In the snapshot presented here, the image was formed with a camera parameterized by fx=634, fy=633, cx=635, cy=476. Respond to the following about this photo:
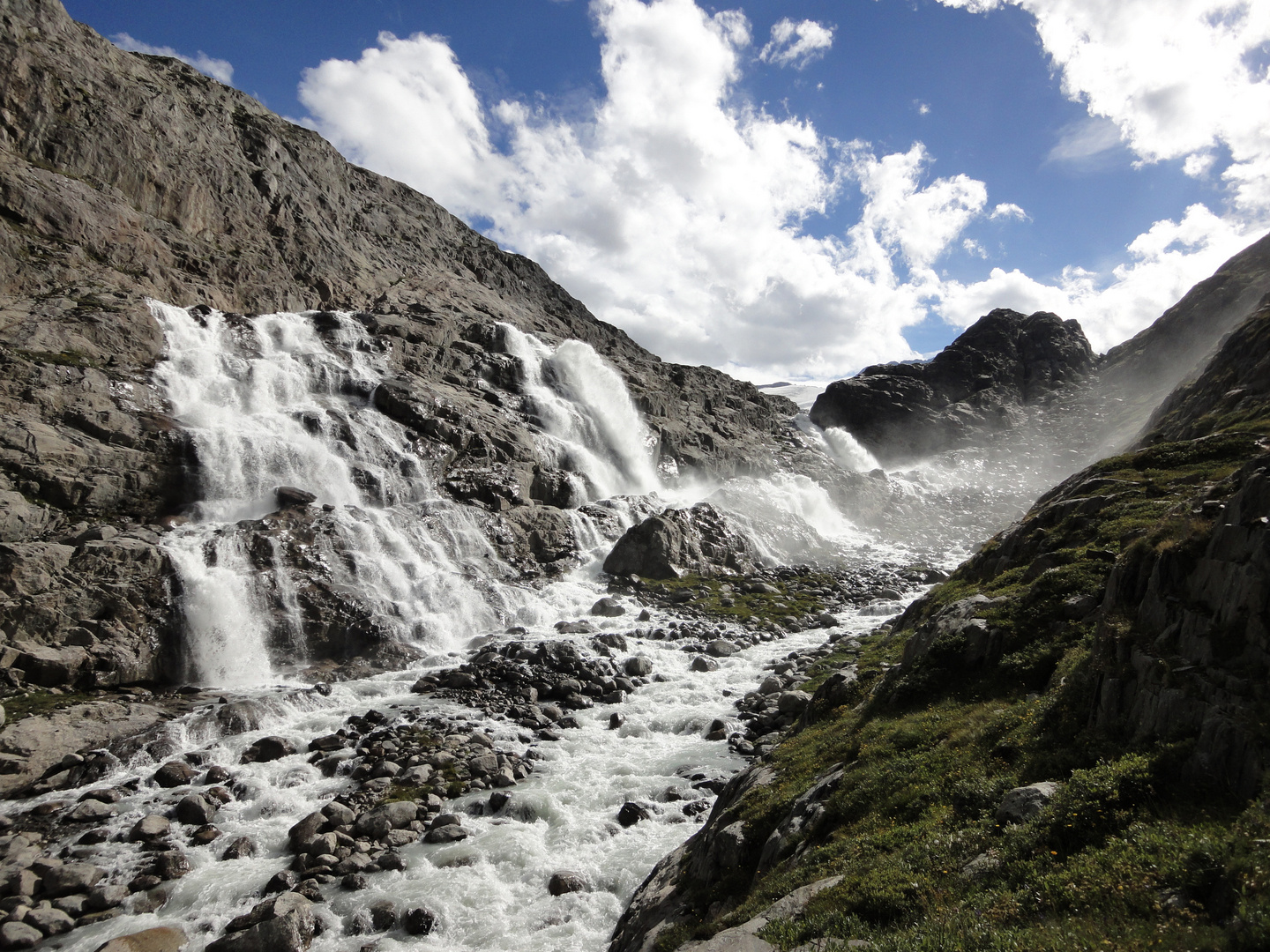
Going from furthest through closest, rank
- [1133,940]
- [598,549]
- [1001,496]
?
[1001,496]
[598,549]
[1133,940]

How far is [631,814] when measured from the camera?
1947 cm

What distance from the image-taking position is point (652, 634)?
131 ft

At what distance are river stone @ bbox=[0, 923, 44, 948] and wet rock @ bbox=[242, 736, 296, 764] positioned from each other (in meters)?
8.37

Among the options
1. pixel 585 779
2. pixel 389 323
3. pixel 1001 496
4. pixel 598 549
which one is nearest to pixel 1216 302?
pixel 1001 496

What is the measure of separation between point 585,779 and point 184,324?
50140 mm

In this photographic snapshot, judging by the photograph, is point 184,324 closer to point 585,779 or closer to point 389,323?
point 389,323

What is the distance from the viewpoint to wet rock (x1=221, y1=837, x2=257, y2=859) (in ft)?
58.1

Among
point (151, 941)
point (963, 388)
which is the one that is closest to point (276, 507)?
point (151, 941)

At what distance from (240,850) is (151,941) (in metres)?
3.48

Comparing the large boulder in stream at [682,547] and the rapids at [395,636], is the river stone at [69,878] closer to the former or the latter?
the rapids at [395,636]

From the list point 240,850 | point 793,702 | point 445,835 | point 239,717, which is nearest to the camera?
point 240,850

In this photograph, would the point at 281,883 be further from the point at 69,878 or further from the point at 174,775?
the point at 174,775

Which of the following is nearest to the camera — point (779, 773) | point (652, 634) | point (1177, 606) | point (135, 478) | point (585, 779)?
point (1177, 606)

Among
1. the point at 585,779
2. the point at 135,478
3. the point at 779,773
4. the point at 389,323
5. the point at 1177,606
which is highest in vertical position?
the point at 389,323
